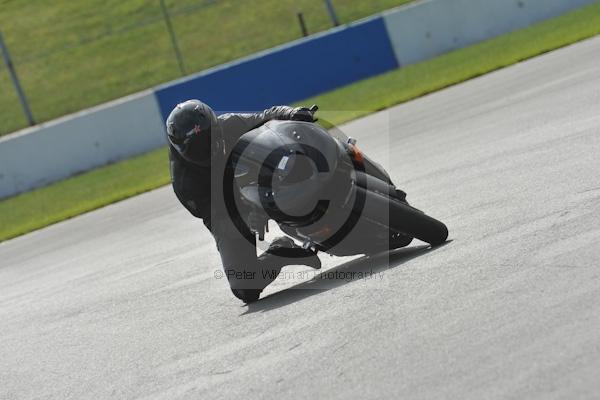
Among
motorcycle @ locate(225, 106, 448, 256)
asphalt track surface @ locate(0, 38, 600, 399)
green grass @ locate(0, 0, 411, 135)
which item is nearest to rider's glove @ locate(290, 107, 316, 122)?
motorcycle @ locate(225, 106, 448, 256)

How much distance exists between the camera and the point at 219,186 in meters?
7.52

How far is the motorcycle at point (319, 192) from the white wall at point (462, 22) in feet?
47.2

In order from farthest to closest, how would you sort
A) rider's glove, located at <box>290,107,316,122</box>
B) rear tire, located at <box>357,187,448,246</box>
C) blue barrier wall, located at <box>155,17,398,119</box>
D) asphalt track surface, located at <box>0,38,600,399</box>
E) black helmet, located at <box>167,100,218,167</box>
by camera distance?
blue barrier wall, located at <box>155,17,398,119</box>, black helmet, located at <box>167,100,218,167</box>, rider's glove, located at <box>290,107,316,122</box>, rear tire, located at <box>357,187,448,246</box>, asphalt track surface, located at <box>0,38,600,399</box>

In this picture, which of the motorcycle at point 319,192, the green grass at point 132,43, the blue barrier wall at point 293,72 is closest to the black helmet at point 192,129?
the motorcycle at point 319,192

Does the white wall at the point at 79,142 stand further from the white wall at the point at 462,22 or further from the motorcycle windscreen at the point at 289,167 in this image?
the motorcycle windscreen at the point at 289,167

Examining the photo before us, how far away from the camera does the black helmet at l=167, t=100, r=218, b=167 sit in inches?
285

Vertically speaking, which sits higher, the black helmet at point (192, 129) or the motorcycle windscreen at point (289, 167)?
the black helmet at point (192, 129)

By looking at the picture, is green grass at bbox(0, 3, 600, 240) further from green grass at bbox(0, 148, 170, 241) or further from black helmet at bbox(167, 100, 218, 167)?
black helmet at bbox(167, 100, 218, 167)

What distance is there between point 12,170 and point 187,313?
42.3 feet

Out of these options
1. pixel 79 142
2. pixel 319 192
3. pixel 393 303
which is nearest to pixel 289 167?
pixel 319 192

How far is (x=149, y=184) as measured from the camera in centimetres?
1634

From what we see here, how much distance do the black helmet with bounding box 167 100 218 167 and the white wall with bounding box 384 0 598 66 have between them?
1437 cm

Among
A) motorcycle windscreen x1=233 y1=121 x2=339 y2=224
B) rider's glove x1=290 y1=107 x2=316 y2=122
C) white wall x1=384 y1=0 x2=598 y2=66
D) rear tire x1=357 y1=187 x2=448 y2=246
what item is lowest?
white wall x1=384 y1=0 x2=598 y2=66

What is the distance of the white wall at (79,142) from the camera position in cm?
1988
